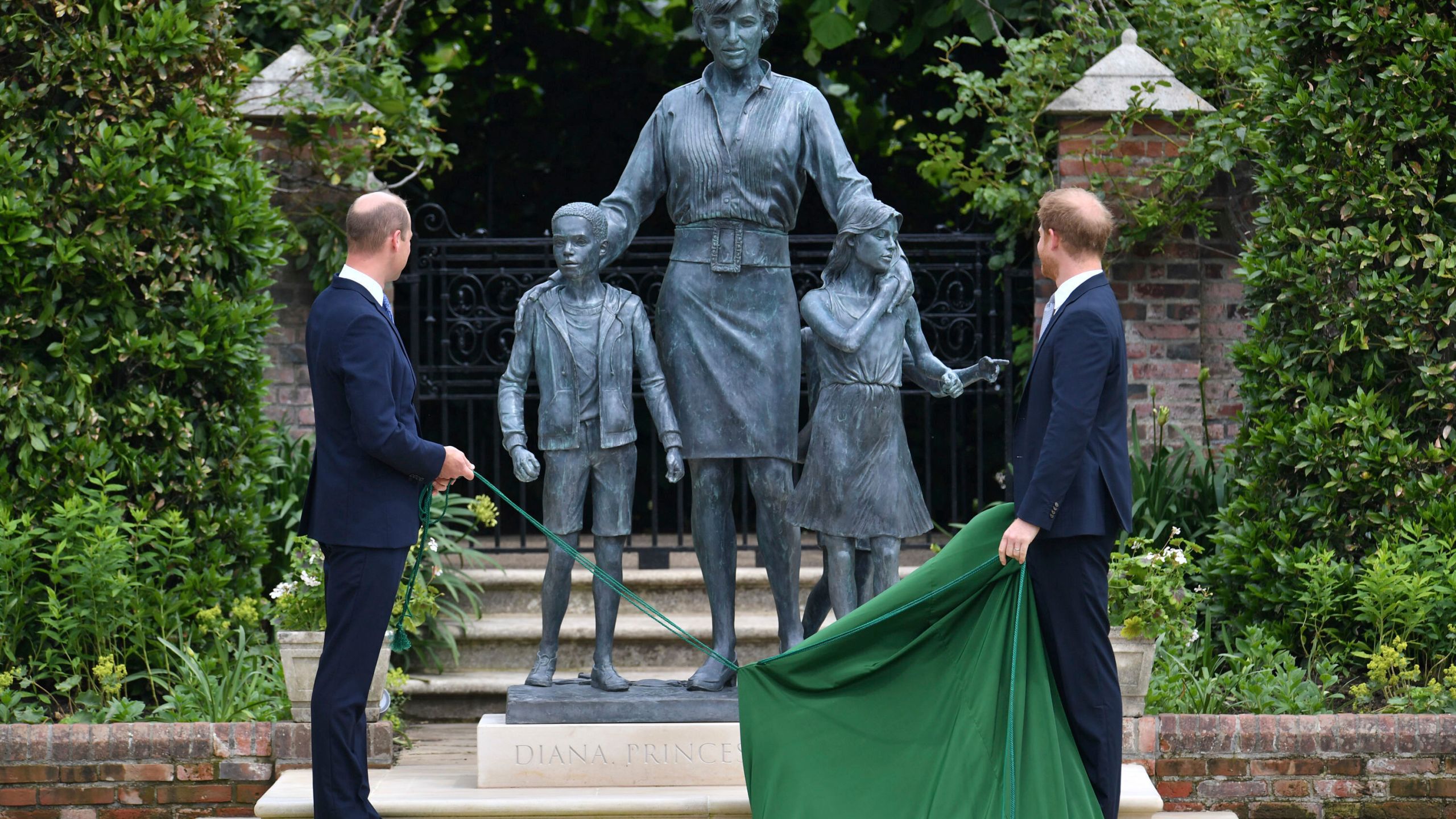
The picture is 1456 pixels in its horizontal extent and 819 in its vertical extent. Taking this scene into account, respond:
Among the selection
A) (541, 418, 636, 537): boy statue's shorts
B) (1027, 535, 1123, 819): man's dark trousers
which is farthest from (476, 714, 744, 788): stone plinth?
(1027, 535, 1123, 819): man's dark trousers

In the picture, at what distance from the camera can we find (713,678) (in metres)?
4.65

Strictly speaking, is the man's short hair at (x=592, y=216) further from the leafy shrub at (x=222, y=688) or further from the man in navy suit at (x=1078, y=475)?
the leafy shrub at (x=222, y=688)

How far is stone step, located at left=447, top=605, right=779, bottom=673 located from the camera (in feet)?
21.0

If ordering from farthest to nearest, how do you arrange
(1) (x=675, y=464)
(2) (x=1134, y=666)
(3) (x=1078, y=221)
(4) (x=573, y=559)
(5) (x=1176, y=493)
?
(5) (x=1176, y=493), (2) (x=1134, y=666), (4) (x=573, y=559), (1) (x=675, y=464), (3) (x=1078, y=221)

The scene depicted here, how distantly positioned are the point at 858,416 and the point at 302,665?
78.8 inches

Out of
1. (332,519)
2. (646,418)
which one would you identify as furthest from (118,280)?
(646,418)

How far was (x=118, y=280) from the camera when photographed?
5.64 meters

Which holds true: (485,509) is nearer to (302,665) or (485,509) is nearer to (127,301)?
(302,665)

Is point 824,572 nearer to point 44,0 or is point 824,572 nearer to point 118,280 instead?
point 118,280

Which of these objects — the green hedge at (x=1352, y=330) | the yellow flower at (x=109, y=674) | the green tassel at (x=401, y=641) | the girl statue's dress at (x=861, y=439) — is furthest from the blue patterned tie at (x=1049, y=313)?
the yellow flower at (x=109, y=674)

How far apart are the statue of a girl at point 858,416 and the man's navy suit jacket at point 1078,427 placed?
0.70m

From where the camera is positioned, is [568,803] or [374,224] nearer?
[374,224]

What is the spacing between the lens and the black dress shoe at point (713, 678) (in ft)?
15.2

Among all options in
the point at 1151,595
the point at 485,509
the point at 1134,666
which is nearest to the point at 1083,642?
the point at 1134,666
